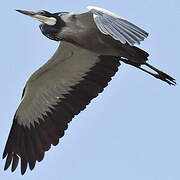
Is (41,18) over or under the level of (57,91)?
over

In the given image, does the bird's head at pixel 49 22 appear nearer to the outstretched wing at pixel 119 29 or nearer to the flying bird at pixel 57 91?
the flying bird at pixel 57 91

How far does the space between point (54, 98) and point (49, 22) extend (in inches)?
71.3

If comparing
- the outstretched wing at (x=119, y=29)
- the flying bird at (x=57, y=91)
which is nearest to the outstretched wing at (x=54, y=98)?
the flying bird at (x=57, y=91)

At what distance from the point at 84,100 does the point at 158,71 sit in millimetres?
1353

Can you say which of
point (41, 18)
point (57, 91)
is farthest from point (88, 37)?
point (57, 91)

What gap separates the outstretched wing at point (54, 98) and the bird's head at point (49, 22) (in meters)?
0.68

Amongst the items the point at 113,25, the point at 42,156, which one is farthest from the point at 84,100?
the point at 113,25

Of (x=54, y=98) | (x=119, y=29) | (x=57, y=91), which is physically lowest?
(x=54, y=98)

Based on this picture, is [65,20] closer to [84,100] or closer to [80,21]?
[80,21]

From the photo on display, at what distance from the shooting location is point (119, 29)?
28.6 feet

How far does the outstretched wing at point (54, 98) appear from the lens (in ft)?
37.5

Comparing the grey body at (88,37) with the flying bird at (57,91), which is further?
the flying bird at (57,91)

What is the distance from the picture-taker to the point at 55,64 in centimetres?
1148

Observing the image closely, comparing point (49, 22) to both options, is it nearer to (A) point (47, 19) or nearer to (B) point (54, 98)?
(A) point (47, 19)
